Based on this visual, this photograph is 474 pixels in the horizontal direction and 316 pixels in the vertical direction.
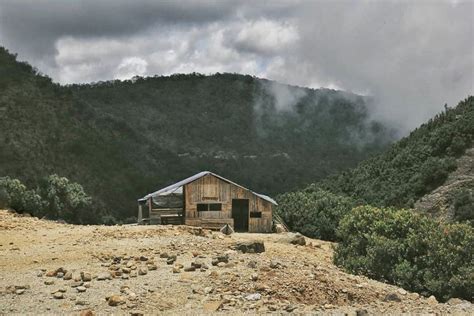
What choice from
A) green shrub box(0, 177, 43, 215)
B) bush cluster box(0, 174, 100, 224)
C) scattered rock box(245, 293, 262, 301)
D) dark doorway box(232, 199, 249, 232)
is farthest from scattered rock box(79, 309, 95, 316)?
dark doorway box(232, 199, 249, 232)

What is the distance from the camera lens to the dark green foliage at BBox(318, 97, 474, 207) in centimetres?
3959

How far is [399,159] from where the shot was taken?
157ft

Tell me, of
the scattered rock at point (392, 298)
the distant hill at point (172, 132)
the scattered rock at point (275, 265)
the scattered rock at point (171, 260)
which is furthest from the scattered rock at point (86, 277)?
the distant hill at point (172, 132)

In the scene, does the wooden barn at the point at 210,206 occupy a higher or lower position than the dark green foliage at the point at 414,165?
lower

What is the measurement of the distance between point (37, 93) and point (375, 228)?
47017mm

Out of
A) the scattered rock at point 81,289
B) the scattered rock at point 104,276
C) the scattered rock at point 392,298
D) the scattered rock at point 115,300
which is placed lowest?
the scattered rock at point 392,298

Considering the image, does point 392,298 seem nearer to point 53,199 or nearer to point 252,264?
point 252,264

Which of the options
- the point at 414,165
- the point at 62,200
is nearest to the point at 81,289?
the point at 62,200

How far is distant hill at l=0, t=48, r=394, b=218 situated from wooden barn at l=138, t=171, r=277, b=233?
601 inches

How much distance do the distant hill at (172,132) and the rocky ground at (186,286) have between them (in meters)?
32.5

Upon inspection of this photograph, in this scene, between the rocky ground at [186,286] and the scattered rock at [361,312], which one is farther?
the rocky ground at [186,286]

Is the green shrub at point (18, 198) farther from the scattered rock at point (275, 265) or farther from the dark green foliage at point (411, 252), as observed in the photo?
the scattered rock at point (275, 265)

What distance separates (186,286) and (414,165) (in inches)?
1412

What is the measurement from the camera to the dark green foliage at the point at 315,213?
38031mm
